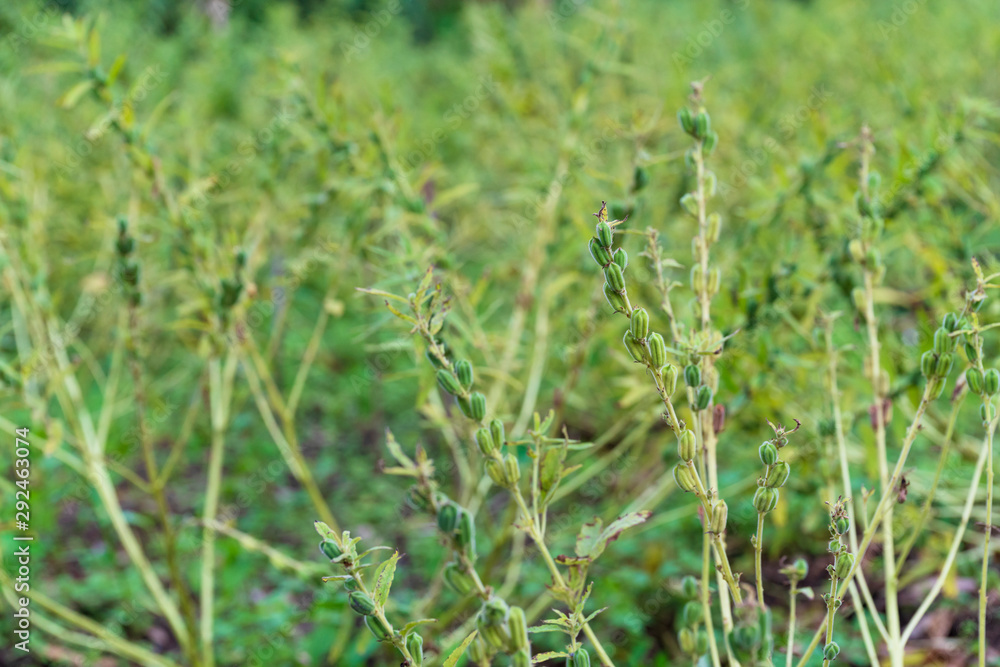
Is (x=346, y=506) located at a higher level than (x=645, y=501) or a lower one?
lower

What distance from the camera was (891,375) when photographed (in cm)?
120

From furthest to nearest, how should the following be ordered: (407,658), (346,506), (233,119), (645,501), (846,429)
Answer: (233,119)
(346,506)
(645,501)
(846,429)
(407,658)

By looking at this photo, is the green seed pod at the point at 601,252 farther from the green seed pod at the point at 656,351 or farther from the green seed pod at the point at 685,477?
the green seed pod at the point at 685,477

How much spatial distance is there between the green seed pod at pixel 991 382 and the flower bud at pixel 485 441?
0.45m

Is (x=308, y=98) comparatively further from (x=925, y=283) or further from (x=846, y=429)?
(x=925, y=283)

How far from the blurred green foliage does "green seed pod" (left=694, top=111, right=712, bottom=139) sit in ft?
0.47

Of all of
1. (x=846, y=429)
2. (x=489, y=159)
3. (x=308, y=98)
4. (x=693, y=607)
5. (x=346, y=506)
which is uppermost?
(x=308, y=98)

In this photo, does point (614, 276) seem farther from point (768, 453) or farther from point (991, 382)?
point (991, 382)

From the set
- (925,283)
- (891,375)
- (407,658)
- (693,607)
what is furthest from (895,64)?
(407,658)

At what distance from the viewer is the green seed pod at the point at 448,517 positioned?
0.59 meters

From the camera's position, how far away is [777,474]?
63 centimetres

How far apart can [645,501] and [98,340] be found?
7.41ft

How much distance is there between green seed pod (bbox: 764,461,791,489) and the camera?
624 mm

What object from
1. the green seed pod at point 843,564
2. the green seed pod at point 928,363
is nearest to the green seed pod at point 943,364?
the green seed pod at point 928,363
